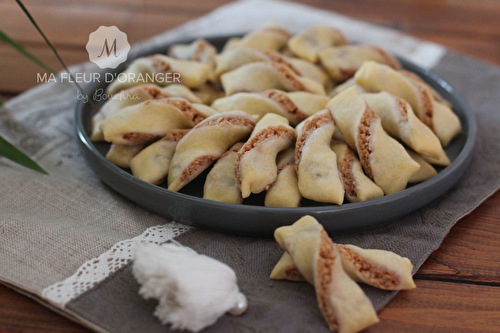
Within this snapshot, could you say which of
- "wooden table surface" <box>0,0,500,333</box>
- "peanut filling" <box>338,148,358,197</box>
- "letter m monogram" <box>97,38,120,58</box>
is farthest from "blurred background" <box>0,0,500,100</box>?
"peanut filling" <box>338,148,358,197</box>

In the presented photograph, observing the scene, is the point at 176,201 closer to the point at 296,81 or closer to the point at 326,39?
the point at 296,81

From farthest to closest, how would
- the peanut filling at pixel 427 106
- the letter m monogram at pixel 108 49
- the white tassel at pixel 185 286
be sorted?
the letter m monogram at pixel 108 49 < the peanut filling at pixel 427 106 < the white tassel at pixel 185 286

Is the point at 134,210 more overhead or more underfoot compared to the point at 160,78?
more underfoot

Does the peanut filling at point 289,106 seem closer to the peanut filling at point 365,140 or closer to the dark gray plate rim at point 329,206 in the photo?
the peanut filling at point 365,140

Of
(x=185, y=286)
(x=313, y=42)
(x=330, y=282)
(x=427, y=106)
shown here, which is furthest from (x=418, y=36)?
(x=185, y=286)

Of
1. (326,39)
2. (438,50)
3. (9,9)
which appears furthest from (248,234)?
(9,9)

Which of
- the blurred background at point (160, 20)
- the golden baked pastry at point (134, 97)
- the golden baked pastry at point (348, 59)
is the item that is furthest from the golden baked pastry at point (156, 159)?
the blurred background at point (160, 20)
